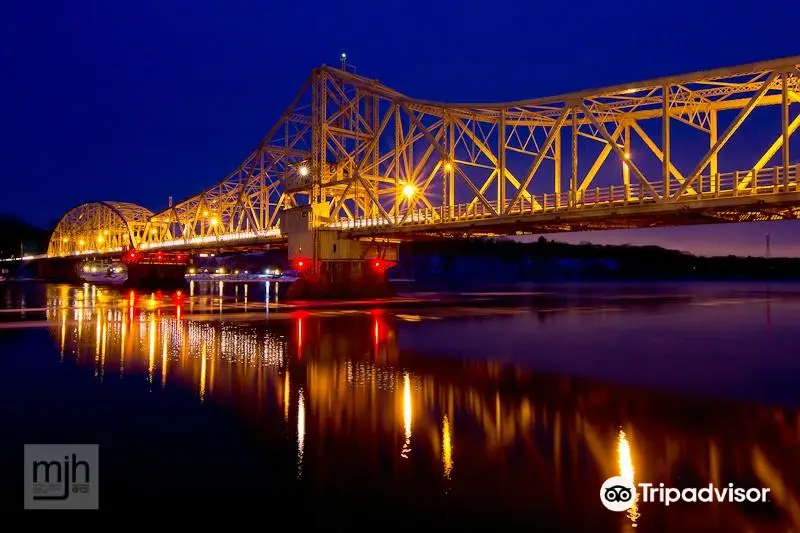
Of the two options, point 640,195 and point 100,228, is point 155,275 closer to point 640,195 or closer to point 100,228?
point 100,228

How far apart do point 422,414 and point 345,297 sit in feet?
141

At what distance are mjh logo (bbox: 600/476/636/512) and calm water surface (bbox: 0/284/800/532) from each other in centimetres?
13

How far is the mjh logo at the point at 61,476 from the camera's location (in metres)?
7.84

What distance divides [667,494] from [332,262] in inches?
1911

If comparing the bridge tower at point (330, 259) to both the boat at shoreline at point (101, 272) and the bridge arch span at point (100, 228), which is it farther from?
the boat at shoreline at point (101, 272)

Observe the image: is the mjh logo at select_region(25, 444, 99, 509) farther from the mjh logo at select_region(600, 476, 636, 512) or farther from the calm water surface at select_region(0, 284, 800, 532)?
the mjh logo at select_region(600, 476, 636, 512)

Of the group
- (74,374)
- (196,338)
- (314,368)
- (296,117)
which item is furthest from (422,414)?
(296,117)

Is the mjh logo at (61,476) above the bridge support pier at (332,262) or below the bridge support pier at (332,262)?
below

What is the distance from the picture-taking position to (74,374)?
53.5 feet

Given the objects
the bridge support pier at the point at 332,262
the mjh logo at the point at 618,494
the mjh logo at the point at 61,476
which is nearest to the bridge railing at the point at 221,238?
the bridge support pier at the point at 332,262

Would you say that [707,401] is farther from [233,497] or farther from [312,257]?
[312,257]

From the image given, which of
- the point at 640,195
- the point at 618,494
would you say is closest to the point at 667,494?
the point at 618,494

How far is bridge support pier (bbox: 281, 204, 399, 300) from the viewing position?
54.2 m

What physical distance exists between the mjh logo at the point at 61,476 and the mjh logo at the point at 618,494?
649 centimetres
